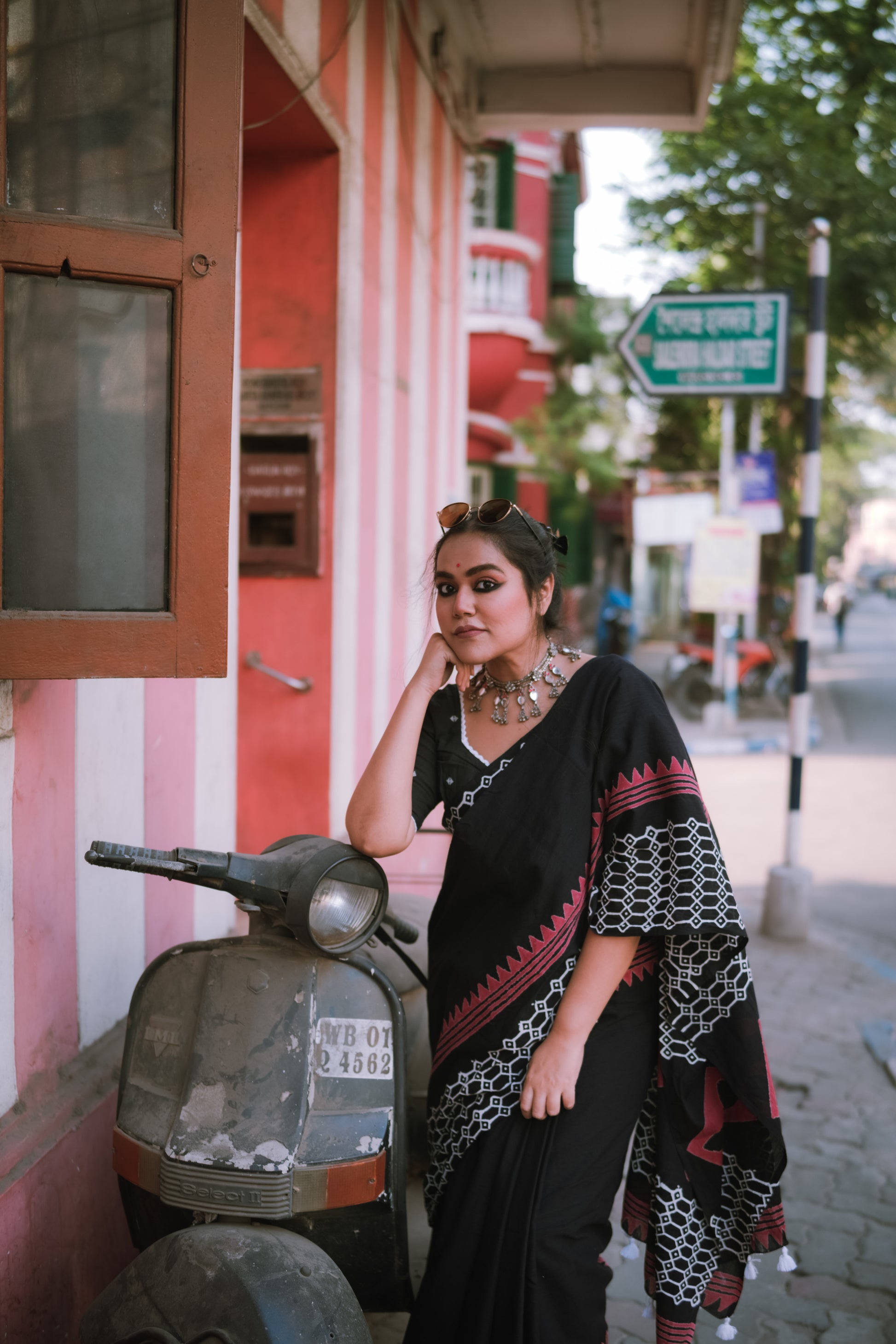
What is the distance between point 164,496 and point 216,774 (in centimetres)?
122

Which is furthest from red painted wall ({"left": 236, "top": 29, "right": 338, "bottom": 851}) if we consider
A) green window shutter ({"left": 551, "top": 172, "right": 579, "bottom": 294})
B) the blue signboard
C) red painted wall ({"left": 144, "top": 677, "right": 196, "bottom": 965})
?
green window shutter ({"left": 551, "top": 172, "right": 579, "bottom": 294})

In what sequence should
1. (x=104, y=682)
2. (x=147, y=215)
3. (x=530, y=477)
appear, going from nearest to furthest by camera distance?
(x=147, y=215) < (x=104, y=682) < (x=530, y=477)

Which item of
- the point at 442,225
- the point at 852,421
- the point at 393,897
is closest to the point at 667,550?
the point at 852,421

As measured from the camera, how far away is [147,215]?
1925 millimetres

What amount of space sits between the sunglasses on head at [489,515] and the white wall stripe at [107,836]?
0.80 metres

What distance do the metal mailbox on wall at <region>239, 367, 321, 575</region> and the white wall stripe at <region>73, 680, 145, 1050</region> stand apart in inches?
68.6

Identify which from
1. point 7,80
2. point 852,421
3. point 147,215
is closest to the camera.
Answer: point 7,80

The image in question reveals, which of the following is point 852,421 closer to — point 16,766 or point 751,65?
point 751,65

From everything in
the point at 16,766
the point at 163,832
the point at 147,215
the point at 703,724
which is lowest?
the point at 703,724

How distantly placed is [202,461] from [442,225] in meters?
4.68

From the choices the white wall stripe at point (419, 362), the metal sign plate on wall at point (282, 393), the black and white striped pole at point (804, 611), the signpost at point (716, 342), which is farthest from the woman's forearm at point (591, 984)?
the signpost at point (716, 342)

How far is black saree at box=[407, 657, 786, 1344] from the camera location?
196 cm

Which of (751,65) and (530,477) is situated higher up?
(751,65)

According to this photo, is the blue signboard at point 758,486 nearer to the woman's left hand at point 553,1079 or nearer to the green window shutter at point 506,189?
the green window shutter at point 506,189
